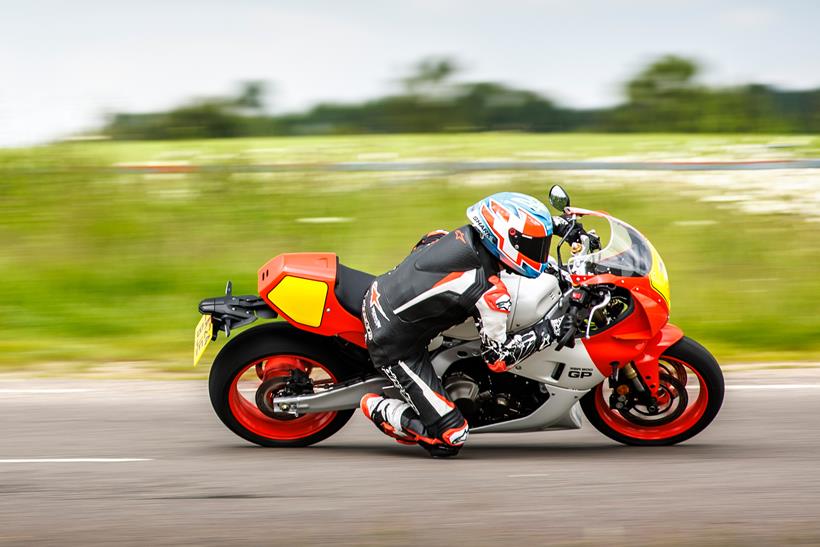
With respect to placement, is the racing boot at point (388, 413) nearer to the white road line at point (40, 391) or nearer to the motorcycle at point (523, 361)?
the motorcycle at point (523, 361)

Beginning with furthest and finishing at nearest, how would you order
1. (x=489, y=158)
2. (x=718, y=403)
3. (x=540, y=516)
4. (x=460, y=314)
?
1. (x=489, y=158)
2. (x=718, y=403)
3. (x=460, y=314)
4. (x=540, y=516)

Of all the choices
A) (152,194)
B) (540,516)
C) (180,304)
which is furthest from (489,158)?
(540,516)

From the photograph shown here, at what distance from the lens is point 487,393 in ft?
18.9

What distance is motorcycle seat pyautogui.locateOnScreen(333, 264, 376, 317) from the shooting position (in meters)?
5.70

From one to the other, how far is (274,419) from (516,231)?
1848mm

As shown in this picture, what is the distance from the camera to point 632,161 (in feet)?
47.7

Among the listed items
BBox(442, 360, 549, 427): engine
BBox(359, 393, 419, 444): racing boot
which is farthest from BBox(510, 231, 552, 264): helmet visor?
BBox(359, 393, 419, 444): racing boot

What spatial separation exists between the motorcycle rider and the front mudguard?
67 centimetres

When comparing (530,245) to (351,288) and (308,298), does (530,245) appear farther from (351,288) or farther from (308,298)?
(308,298)

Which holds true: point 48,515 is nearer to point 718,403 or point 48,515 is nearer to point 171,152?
point 718,403

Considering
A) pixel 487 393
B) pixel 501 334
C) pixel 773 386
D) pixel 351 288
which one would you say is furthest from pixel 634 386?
pixel 773 386

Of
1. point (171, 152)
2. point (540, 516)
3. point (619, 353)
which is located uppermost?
point (171, 152)

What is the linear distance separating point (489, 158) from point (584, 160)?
138cm

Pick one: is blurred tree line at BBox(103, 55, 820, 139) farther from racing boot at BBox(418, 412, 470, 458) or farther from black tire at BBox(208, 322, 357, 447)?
racing boot at BBox(418, 412, 470, 458)
